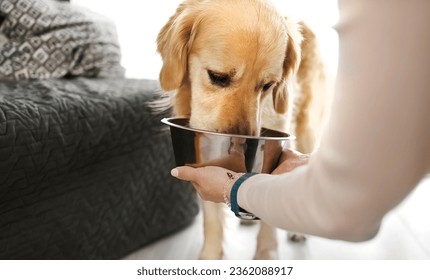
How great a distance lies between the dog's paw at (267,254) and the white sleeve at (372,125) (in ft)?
2.35

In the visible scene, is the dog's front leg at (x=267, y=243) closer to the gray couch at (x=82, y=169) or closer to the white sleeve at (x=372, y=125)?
the gray couch at (x=82, y=169)

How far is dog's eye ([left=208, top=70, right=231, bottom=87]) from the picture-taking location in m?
0.75

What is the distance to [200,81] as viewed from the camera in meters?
0.77

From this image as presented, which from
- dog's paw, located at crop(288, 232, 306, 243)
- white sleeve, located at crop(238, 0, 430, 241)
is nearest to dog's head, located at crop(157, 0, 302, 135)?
white sleeve, located at crop(238, 0, 430, 241)

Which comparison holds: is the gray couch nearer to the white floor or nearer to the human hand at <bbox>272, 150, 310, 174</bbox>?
the white floor

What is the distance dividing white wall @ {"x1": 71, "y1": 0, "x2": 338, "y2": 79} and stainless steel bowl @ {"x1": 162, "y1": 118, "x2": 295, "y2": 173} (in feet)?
0.56

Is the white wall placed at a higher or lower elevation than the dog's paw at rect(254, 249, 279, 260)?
higher

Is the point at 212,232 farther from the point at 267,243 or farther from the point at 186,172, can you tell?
the point at 186,172

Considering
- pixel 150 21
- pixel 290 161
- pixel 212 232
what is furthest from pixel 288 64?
pixel 212 232

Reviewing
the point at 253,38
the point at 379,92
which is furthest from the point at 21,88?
the point at 379,92

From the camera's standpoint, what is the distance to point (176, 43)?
759 mm

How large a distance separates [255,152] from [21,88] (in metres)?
0.60

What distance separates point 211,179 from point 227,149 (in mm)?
54
